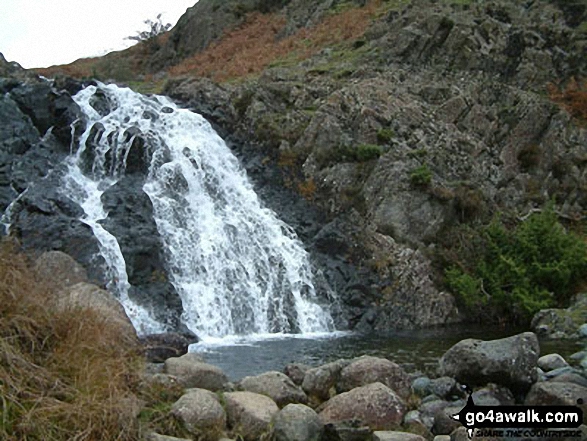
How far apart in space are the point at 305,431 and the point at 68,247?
12.8 metres

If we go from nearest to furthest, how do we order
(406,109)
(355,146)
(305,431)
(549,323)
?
(305,431) < (549,323) < (355,146) < (406,109)

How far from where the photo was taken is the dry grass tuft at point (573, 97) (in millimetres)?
27703

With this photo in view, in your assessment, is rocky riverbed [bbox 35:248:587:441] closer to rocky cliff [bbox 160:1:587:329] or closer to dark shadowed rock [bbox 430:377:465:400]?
dark shadowed rock [bbox 430:377:465:400]

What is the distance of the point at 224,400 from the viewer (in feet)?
26.0

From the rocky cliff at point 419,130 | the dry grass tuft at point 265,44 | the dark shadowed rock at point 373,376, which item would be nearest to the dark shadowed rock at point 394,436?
the dark shadowed rock at point 373,376

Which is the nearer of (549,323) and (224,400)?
(224,400)

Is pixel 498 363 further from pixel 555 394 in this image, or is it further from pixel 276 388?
pixel 276 388

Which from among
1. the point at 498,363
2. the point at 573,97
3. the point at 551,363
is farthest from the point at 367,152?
the point at 498,363

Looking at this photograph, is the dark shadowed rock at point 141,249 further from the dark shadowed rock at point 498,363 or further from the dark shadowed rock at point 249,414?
the dark shadowed rock at point 249,414

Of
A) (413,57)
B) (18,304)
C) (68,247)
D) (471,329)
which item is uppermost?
(413,57)

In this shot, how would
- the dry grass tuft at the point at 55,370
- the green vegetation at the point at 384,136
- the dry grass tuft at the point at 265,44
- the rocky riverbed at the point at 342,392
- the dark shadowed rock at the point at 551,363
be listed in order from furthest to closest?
the dry grass tuft at the point at 265,44, the green vegetation at the point at 384,136, the dark shadowed rock at the point at 551,363, the rocky riverbed at the point at 342,392, the dry grass tuft at the point at 55,370

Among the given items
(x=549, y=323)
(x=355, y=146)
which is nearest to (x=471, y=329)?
(x=549, y=323)

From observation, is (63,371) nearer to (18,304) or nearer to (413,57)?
(18,304)

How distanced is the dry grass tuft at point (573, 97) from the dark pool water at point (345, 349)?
1322 centimetres
